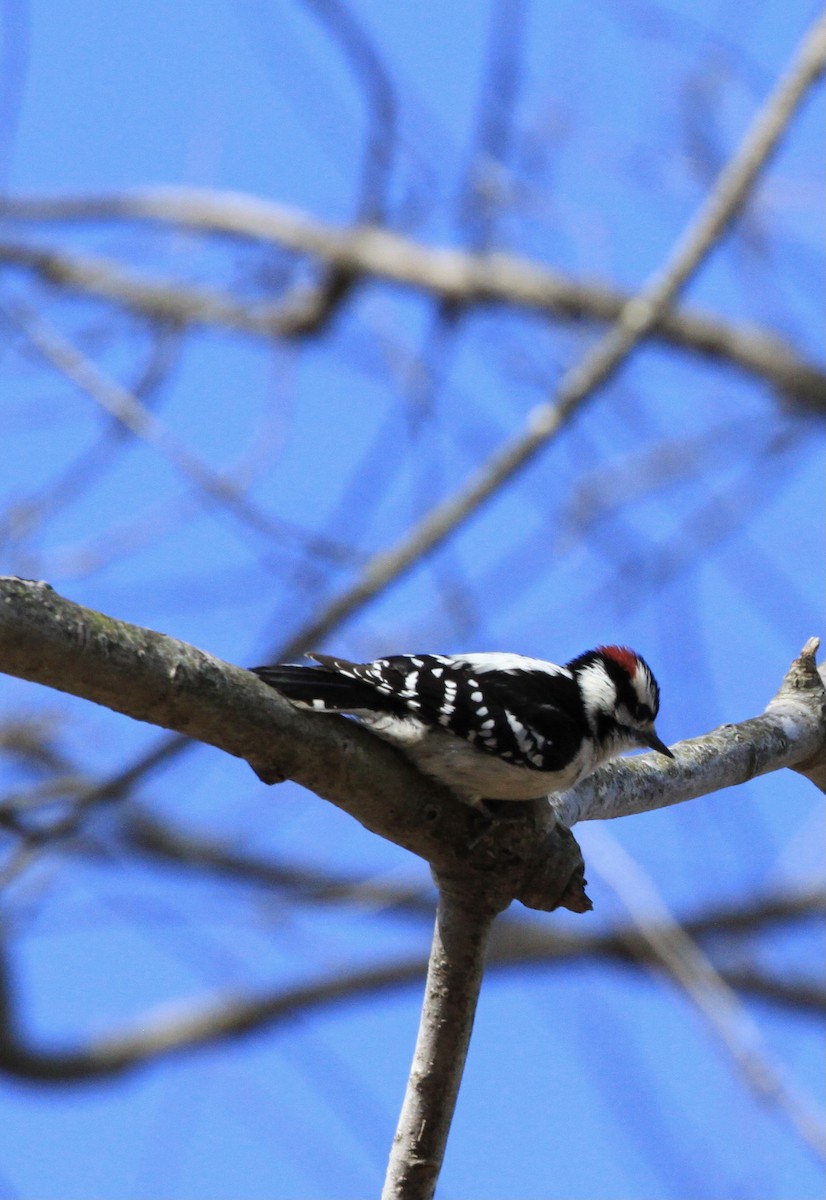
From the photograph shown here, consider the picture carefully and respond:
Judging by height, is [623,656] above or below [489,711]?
above

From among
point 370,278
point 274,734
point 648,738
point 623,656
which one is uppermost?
point 370,278

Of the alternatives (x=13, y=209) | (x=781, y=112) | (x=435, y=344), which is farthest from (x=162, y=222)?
(x=781, y=112)

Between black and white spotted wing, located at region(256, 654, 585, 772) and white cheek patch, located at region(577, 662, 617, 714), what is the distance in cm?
11

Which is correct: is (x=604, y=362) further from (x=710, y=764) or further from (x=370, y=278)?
(x=370, y=278)

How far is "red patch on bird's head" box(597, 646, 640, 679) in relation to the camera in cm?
446

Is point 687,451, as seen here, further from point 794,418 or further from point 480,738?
point 480,738

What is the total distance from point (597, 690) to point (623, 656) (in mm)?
295

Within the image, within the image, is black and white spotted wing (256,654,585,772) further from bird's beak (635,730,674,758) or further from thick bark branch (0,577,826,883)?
bird's beak (635,730,674,758)

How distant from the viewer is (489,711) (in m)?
3.70

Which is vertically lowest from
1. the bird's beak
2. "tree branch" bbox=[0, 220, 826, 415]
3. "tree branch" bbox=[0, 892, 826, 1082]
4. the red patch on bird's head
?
the bird's beak

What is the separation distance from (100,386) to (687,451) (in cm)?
279

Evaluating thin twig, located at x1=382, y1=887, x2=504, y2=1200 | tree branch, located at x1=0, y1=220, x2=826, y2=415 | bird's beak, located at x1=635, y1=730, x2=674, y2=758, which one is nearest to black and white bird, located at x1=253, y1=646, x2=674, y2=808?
bird's beak, located at x1=635, y1=730, x2=674, y2=758

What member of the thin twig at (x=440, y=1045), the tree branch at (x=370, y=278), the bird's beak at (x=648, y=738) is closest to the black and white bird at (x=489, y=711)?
the bird's beak at (x=648, y=738)

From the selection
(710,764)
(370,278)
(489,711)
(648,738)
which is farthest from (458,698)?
(370,278)
